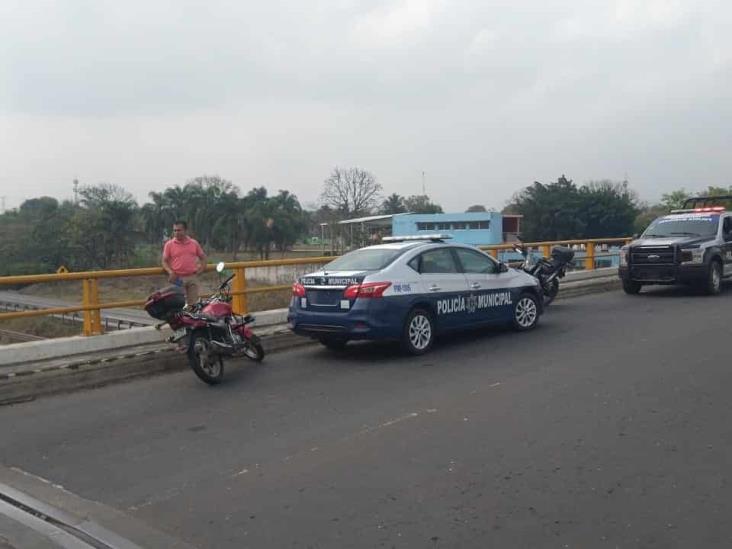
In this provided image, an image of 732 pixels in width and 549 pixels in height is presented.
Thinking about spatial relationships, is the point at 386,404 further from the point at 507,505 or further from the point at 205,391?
the point at 507,505

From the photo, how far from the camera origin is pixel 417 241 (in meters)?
10.3

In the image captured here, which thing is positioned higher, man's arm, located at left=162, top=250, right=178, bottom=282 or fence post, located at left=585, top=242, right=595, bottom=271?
man's arm, located at left=162, top=250, right=178, bottom=282

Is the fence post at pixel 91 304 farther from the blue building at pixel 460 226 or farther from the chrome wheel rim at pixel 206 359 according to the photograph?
the blue building at pixel 460 226

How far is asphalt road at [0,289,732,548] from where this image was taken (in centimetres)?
415

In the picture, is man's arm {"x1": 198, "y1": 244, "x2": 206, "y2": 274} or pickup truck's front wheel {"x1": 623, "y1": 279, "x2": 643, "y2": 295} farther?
pickup truck's front wheel {"x1": 623, "y1": 279, "x2": 643, "y2": 295}

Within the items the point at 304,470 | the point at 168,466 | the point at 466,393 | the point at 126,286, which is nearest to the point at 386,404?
the point at 466,393

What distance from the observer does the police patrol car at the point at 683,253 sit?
15.3m

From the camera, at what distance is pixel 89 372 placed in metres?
8.31

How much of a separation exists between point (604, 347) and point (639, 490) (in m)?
5.19

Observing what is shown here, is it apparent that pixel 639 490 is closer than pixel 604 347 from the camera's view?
Yes

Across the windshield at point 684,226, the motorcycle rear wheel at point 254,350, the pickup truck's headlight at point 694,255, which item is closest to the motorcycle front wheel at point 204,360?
the motorcycle rear wheel at point 254,350

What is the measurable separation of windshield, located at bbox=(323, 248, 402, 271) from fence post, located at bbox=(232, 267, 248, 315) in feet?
5.55

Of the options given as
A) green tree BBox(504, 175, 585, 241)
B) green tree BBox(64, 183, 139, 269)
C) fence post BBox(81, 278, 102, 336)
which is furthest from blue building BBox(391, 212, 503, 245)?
fence post BBox(81, 278, 102, 336)

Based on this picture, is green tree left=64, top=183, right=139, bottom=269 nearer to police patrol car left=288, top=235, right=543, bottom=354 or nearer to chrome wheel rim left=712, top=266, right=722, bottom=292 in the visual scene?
police patrol car left=288, top=235, right=543, bottom=354
